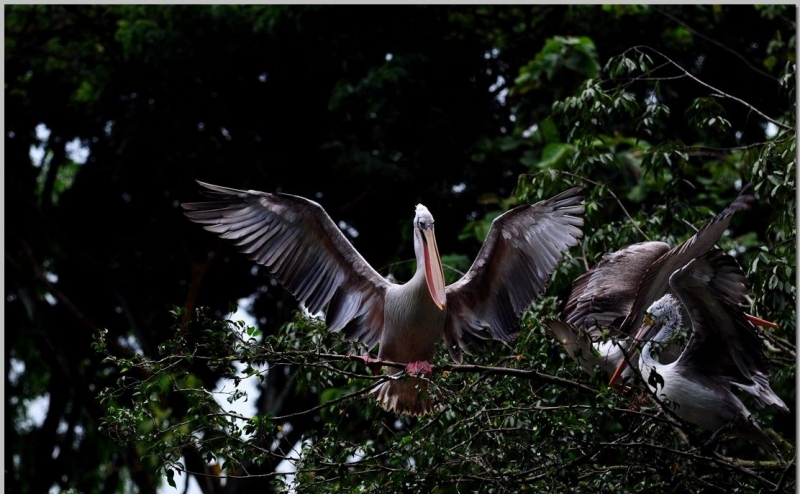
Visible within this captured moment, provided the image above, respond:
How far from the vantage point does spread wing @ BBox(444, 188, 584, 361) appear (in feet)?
20.8

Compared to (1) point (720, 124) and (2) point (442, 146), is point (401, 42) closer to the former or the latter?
(2) point (442, 146)

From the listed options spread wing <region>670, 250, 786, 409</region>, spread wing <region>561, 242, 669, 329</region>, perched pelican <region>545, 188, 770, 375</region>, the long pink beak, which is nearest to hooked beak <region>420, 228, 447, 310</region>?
perched pelican <region>545, 188, 770, 375</region>

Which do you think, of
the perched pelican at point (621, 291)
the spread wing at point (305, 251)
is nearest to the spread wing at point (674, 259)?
the perched pelican at point (621, 291)

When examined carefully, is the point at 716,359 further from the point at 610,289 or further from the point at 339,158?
the point at 339,158

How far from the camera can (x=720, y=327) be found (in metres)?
5.51

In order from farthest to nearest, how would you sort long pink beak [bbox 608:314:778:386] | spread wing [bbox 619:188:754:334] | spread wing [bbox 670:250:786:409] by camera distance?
long pink beak [bbox 608:314:778:386] < spread wing [bbox 670:250:786:409] < spread wing [bbox 619:188:754:334]

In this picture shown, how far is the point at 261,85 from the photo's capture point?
1205cm

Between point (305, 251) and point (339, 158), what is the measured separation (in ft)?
14.0

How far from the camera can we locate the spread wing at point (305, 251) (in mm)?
6355

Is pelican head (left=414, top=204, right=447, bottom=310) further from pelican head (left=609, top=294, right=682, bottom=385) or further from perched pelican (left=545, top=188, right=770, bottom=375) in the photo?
pelican head (left=609, top=294, right=682, bottom=385)

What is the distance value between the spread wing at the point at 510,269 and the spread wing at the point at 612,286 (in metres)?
0.31

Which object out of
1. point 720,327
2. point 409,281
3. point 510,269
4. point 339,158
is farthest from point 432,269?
point 339,158

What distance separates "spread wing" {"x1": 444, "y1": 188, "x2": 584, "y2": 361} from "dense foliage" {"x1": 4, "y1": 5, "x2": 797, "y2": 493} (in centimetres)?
27

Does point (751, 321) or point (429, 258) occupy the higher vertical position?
point (429, 258)
